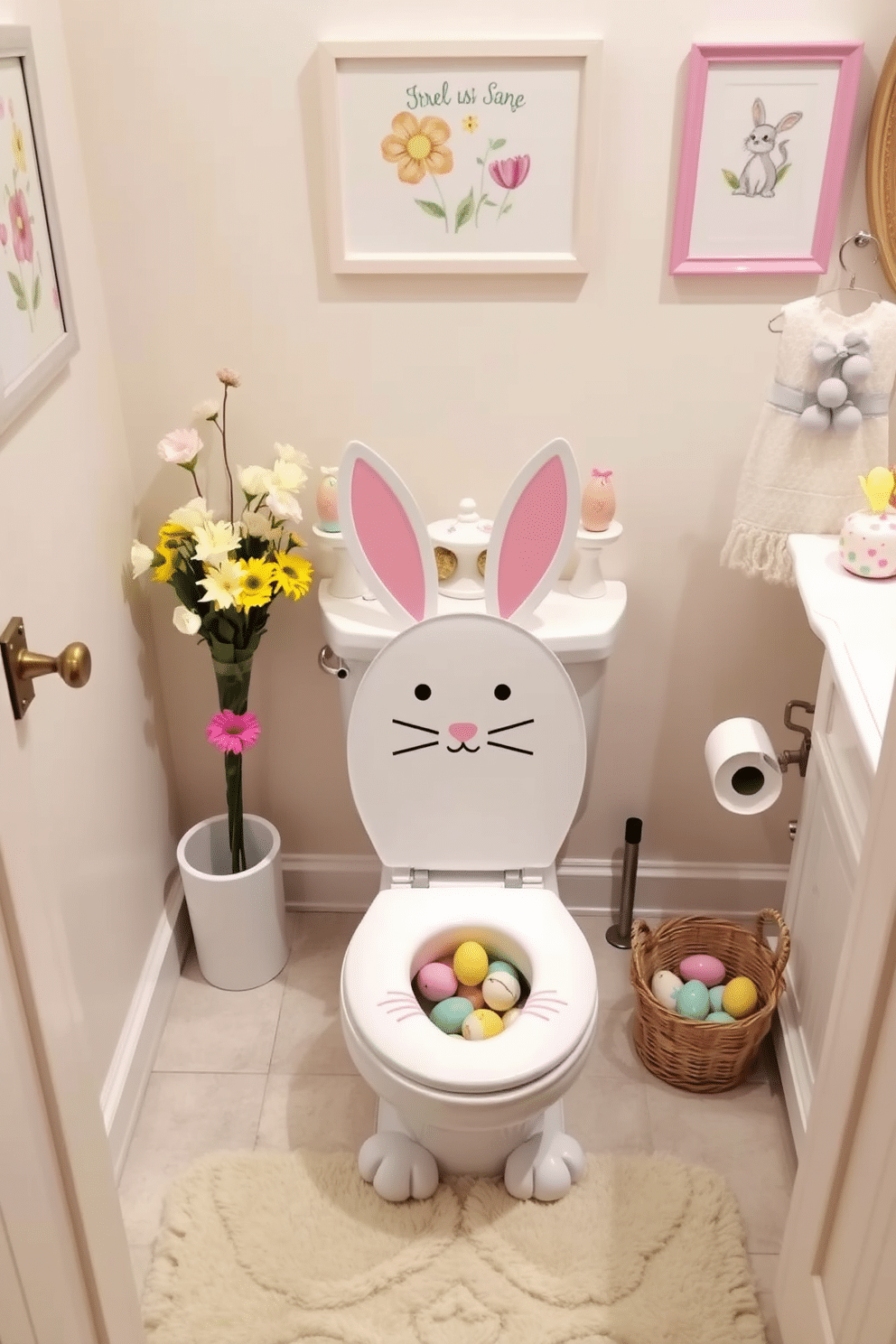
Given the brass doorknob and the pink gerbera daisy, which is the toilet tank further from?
the brass doorknob

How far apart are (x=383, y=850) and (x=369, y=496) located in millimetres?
571

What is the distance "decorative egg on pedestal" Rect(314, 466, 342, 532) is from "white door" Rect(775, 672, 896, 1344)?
3.31ft

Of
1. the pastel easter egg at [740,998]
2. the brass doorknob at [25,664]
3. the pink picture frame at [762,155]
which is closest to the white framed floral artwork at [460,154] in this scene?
the pink picture frame at [762,155]

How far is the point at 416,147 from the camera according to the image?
5.39 feet

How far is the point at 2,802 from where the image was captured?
963mm

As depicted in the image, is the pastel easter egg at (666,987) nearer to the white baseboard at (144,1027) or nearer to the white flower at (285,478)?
the white baseboard at (144,1027)

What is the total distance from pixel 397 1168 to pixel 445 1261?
145mm

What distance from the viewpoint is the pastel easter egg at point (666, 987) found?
1.93 m

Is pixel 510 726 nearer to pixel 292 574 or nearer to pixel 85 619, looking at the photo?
pixel 292 574

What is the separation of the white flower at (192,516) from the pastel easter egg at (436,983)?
78 cm

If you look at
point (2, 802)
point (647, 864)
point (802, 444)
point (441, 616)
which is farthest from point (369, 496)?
point (647, 864)

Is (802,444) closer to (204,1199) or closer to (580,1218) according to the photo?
(580,1218)

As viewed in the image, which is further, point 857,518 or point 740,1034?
point 740,1034

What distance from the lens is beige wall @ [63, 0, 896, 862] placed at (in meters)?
1.59
